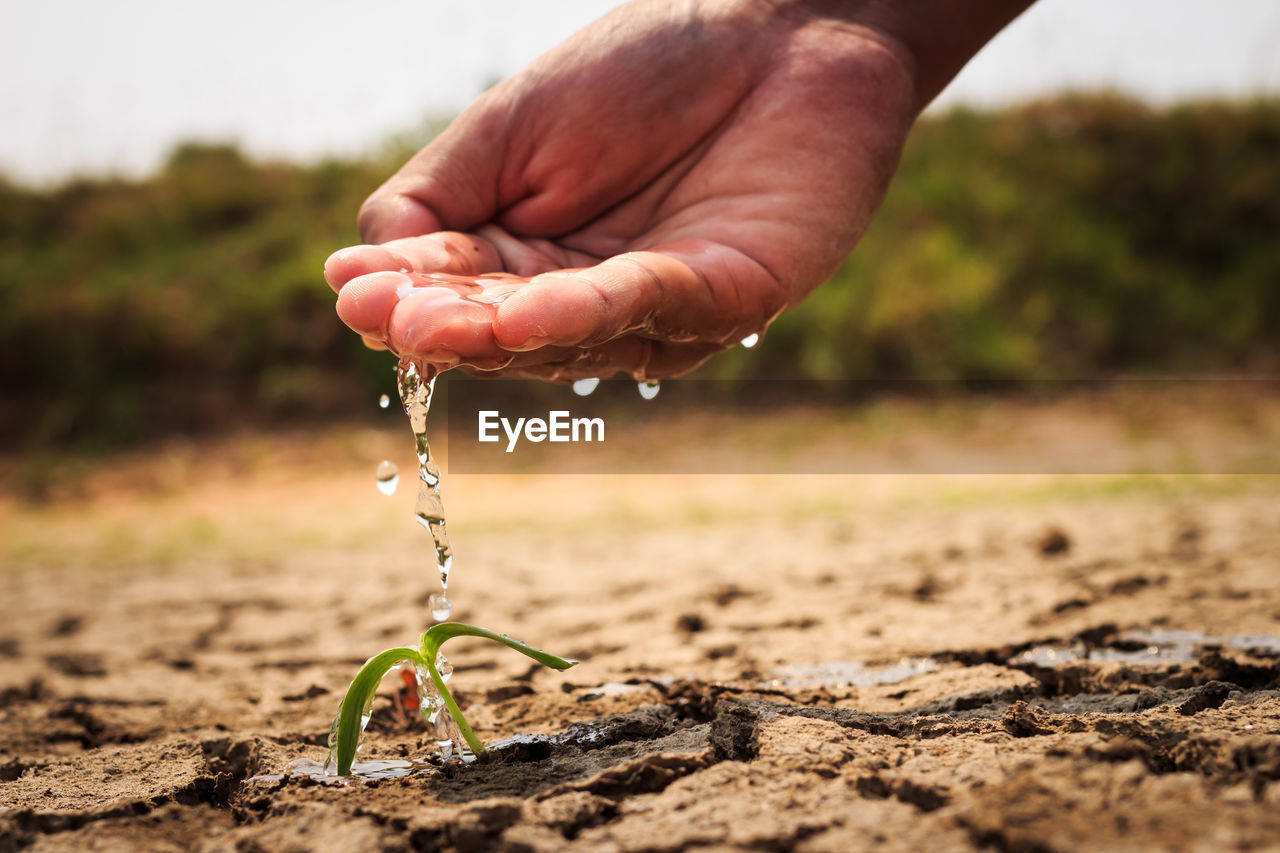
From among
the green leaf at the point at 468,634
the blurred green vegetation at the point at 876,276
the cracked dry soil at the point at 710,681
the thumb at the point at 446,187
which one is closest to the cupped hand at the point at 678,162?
the thumb at the point at 446,187

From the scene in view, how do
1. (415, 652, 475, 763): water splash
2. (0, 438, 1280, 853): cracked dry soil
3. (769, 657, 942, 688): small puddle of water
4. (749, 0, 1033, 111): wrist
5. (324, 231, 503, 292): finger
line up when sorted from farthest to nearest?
(749, 0, 1033, 111): wrist
(769, 657, 942, 688): small puddle of water
(324, 231, 503, 292): finger
(415, 652, 475, 763): water splash
(0, 438, 1280, 853): cracked dry soil

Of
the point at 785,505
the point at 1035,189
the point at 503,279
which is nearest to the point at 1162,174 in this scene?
the point at 1035,189

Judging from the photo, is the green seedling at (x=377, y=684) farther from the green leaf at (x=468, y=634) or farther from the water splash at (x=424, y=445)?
the water splash at (x=424, y=445)

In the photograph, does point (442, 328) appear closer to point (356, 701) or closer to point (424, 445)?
point (424, 445)

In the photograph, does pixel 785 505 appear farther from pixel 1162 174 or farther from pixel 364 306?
pixel 1162 174

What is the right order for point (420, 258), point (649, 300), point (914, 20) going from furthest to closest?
point (914, 20)
point (420, 258)
point (649, 300)

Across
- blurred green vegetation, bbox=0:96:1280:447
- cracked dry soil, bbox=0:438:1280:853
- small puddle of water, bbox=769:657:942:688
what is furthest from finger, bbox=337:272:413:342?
blurred green vegetation, bbox=0:96:1280:447

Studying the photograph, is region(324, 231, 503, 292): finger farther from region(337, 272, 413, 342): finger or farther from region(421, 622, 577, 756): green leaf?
region(421, 622, 577, 756): green leaf

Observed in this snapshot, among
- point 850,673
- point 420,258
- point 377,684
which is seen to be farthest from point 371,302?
point 850,673
